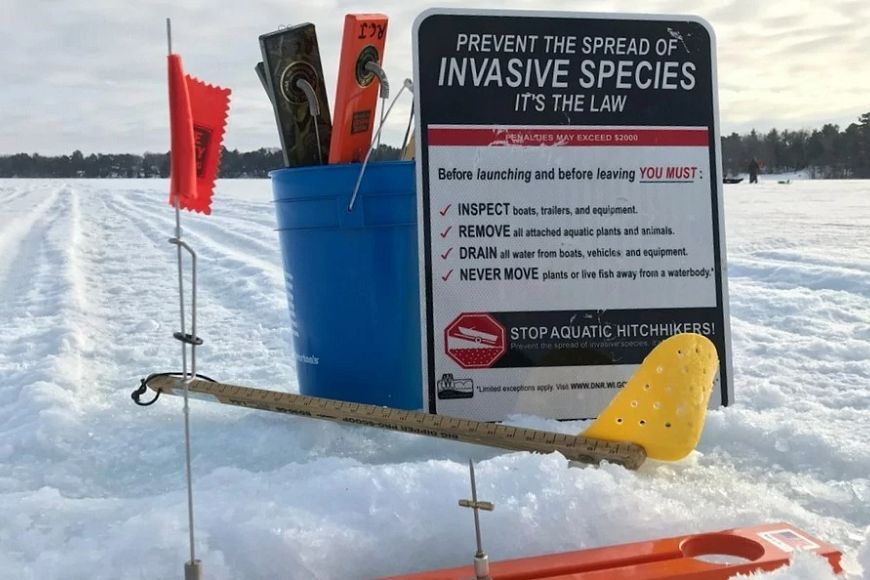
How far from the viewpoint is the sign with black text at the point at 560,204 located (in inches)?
83.3

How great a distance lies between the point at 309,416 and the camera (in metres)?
A: 1.92

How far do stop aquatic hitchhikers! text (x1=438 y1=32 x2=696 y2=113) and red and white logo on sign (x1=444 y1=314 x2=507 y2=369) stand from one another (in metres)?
0.59

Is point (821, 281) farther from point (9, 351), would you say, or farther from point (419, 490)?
point (9, 351)

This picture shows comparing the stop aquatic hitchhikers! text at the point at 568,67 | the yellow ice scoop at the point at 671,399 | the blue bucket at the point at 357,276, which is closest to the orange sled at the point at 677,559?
the yellow ice scoop at the point at 671,399

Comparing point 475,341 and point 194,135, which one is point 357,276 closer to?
point 475,341

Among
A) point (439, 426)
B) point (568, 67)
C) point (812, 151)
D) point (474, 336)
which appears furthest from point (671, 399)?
point (812, 151)

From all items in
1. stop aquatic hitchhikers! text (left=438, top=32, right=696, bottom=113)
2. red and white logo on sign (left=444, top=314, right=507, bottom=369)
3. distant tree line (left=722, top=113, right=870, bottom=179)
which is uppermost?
distant tree line (left=722, top=113, right=870, bottom=179)

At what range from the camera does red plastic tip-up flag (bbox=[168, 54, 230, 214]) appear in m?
1.19

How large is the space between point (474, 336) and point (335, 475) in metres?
0.73

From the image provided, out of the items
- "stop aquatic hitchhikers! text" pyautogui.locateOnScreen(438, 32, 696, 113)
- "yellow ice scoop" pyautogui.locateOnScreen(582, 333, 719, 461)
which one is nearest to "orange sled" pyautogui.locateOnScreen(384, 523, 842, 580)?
"yellow ice scoop" pyautogui.locateOnScreen(582, 333, 719, 461)

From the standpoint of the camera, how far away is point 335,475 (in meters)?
1.50

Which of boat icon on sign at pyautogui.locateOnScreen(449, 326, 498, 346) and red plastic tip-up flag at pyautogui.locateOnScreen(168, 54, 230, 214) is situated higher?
red plastic tip-up flag at pyautogui.locateOnScreen(168, 54, 230, 214)

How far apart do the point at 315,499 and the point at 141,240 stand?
24.9 ft

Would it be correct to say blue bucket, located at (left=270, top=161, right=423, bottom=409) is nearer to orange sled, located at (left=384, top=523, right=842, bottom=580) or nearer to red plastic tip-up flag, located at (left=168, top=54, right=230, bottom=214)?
red plastic tip-up flag, located at (left=168, top=54, right=230, bottom=214)
